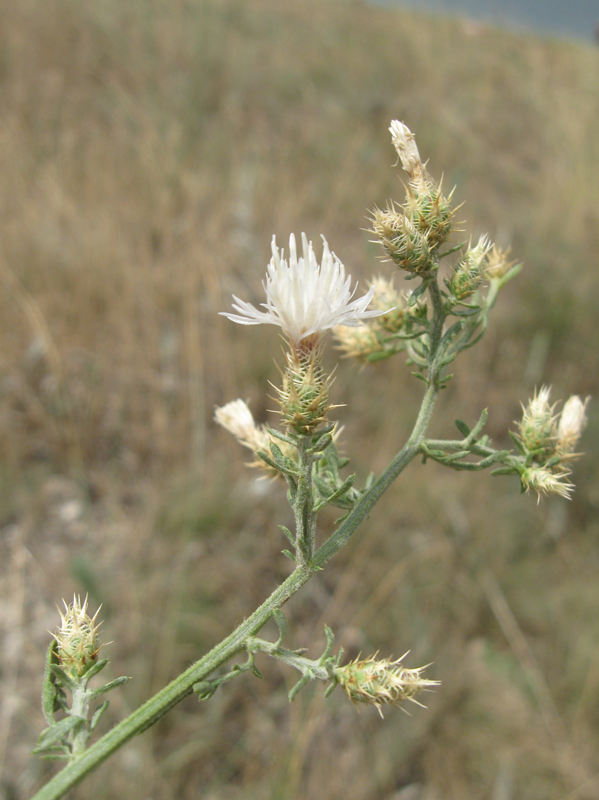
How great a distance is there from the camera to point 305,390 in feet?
3.41

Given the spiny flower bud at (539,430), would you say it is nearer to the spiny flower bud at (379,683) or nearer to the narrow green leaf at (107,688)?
the spiny flower bud at (379,683)

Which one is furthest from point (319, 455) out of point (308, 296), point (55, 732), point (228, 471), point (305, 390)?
point (228, 471)

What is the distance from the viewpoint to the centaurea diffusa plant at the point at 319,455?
1.00 meters

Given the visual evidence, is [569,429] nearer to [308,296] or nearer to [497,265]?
[497,265]

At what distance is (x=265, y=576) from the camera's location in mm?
4113

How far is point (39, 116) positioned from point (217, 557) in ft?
19.9

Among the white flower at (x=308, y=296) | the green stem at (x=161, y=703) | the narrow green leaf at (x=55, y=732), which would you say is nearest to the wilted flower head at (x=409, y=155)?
the white flower at (x=308, y=296)

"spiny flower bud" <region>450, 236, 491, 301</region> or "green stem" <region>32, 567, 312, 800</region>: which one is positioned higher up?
"spiny flower bud" <region>450, 236, 491, 301</region>

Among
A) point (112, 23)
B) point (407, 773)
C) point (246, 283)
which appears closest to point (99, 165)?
point (246, 283)

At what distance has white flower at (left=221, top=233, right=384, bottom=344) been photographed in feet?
3.29

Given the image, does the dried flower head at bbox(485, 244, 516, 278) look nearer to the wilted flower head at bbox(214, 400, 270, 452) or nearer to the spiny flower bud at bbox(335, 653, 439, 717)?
the wilted flower head at bbox(214, 400, 270, 452)

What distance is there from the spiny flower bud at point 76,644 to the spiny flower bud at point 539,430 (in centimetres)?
99

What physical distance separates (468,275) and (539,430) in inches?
15.8

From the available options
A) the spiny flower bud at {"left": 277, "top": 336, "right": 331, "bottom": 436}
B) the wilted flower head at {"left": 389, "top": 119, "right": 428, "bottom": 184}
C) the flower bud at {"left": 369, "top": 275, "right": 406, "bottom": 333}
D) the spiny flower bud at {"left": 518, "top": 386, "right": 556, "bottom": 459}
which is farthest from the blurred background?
the spiny flower bud at {"left": 518, "top": 386, "right": 556, "bottom": 459}
